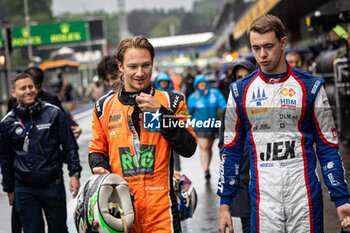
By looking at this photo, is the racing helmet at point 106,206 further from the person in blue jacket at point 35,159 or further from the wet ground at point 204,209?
the wet ground at point 204,209

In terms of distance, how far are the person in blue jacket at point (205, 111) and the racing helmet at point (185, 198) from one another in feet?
13.6

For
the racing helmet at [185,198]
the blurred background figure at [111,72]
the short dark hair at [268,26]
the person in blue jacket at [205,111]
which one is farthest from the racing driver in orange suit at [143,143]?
the person in blue jacket at [205,111]

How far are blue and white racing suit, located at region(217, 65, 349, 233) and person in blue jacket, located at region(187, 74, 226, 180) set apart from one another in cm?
628

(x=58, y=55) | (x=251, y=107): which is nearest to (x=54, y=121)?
(x=251, y=107)

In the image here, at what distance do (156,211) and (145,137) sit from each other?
0.44 meters

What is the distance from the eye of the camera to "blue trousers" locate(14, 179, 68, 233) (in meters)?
5.02

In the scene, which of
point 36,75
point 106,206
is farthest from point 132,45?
point 36,75

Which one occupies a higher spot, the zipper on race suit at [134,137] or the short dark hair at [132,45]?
the short dark hair at [132,45]

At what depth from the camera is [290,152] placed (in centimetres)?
318

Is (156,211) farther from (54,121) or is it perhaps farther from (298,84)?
(54,121)

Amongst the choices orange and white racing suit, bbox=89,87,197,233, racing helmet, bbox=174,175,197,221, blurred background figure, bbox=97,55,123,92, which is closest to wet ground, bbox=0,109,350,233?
racing helmet, bbox=174,175,197,221

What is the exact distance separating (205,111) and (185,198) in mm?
4775

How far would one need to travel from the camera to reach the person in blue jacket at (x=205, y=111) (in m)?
9.76

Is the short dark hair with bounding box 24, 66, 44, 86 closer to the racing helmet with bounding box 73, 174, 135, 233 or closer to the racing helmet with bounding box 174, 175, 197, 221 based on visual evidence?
the racing helmet with bounding box 174, 175, 197, 221
